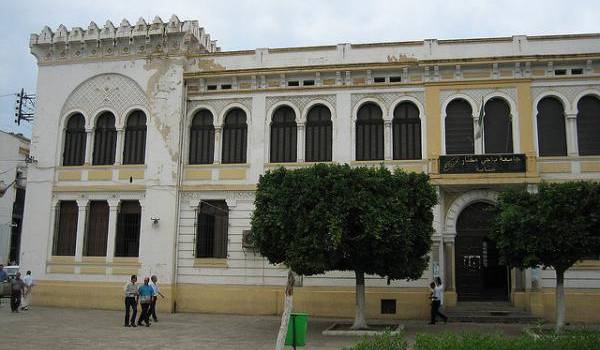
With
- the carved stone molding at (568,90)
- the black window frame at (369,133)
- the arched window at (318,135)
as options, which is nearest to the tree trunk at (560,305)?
the carved stone molding at (568,90)

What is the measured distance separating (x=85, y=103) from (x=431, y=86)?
1488 cm

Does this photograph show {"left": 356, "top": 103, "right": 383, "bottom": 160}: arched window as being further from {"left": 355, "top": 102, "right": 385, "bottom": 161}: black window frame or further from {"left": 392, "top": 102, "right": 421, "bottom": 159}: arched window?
{"left": 392, "top": 102, "right": 421, "bottom": 159}: arched window

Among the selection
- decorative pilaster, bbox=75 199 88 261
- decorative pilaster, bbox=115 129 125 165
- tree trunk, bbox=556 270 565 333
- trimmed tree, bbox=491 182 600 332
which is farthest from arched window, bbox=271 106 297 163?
tree trunk, bbox=556 270 565 333

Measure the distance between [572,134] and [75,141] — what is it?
20375mm

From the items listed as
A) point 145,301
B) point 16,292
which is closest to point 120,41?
point 16,292

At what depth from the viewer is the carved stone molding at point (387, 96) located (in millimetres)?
23422

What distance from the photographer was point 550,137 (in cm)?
2241

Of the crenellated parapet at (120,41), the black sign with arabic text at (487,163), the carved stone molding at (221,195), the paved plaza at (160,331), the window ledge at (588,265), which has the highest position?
the crenellated parapet at (120,41)

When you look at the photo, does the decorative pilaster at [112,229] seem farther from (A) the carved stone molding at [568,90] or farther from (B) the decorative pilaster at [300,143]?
(A) the carved stone molding at [568,90]

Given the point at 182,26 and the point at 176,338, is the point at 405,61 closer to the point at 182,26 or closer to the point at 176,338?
the point at 182,26

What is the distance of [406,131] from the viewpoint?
23.5 metres

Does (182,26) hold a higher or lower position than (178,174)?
higher

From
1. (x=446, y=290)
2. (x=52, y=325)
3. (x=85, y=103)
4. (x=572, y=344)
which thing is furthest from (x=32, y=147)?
(x=572, y=344)

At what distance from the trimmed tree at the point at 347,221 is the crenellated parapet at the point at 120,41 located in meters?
10.1
